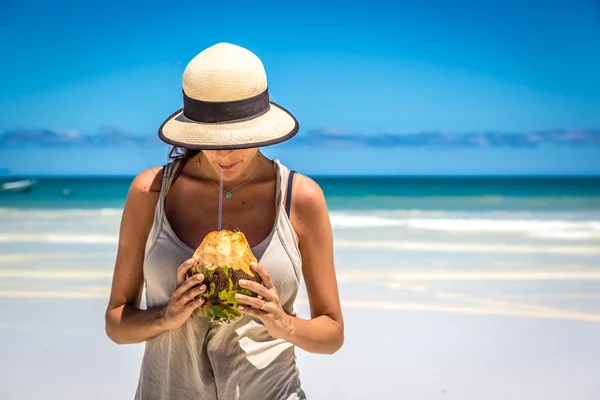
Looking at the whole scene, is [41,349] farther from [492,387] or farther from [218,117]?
[218,117]

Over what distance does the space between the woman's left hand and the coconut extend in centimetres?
4

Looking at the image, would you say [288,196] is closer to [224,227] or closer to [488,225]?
[224,227]

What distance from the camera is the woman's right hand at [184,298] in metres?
1.81

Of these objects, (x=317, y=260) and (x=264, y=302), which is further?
(x=317, y=260)

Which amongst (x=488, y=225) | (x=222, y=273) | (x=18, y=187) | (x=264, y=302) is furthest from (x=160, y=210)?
(x=18, y=187)

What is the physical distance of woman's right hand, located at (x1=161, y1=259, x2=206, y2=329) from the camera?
1.81 metres

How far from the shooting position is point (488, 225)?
56.6ft

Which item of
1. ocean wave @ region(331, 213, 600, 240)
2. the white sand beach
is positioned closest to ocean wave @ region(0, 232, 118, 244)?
the white sand beach

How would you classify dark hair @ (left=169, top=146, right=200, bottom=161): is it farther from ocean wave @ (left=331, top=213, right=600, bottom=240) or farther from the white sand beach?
ocean wave @ (left=331, top=213, right=600, bottom=240)

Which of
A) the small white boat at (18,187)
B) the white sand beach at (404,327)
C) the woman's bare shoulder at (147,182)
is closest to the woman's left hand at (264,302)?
the woman's bare shoulder at (147,182)

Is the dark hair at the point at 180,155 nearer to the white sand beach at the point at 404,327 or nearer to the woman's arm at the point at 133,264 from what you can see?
the woman's arm at the point at 133,264

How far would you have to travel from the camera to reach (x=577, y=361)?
5.30 m

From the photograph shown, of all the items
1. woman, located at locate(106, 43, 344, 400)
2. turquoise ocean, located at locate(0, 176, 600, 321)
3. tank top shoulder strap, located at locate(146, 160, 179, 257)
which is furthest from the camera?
turquoise ocean, located at locate(0, 176, 600, 321)

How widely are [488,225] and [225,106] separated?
1600cm
